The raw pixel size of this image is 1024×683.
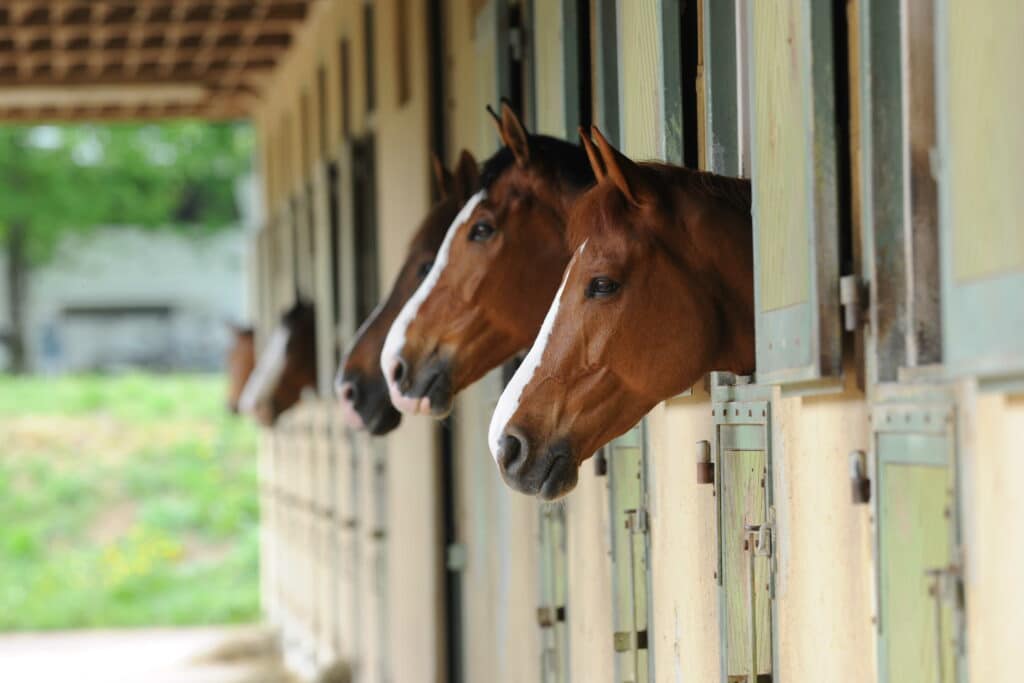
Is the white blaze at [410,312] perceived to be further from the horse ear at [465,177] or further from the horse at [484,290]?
the horse ear at [465,177]

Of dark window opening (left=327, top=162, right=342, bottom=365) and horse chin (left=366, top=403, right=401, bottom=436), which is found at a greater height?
dark window opening (left=327, top=162, right=342, bottom=365)

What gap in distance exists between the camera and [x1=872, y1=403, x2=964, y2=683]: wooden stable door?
2426 mm

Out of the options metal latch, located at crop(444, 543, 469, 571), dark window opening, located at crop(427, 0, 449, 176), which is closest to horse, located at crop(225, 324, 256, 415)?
metal latch, located at crop(444, 543, 469, 571)

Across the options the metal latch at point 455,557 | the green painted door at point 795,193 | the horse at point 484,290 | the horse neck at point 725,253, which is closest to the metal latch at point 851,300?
the green painted door at point 795,193

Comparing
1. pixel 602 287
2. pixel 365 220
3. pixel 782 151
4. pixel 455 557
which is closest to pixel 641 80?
pixel 602 287

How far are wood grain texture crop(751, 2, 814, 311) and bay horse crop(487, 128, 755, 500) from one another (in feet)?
0.66

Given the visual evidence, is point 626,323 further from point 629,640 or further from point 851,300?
point 629,640

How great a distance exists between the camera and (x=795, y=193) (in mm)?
2910

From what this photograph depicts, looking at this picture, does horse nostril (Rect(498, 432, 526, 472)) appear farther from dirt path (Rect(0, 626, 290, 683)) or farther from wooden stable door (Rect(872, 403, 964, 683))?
dirt path (Rect(0, 626, 290, 683))

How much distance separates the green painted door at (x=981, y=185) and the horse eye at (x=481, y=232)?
1.96 meters

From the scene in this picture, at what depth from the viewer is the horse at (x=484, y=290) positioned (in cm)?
413

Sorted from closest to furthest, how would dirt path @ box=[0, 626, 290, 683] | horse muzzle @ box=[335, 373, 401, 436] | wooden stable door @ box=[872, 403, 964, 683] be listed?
wooden stable door @ box=[872, 403, 964, 683]
horse muzzle @ box=[335, 373, 401, 436]
dirt path @ box=[0, 626, 290, 683]

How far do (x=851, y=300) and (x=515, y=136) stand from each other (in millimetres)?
1396

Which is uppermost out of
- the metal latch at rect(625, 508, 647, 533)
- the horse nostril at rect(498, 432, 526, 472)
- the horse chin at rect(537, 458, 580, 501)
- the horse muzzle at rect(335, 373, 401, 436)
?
the horse muzzle at rect(335, 373, 401, 436)
